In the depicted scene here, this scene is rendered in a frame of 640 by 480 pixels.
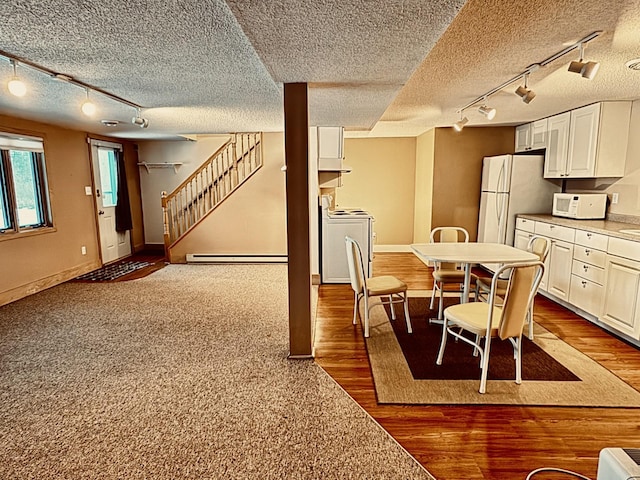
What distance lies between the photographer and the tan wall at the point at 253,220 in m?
6.52

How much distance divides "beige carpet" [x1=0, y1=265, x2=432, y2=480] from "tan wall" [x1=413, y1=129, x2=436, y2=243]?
11.2ft

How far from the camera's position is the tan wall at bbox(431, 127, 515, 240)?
19.7 ft

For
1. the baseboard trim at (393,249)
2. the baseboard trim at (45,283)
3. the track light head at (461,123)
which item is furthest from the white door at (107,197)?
the track light head at (461,123)

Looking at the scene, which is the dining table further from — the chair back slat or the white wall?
the white wall

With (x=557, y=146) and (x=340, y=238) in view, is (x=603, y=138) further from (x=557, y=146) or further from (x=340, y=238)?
(x=340, y=238)

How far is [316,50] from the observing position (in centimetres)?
210

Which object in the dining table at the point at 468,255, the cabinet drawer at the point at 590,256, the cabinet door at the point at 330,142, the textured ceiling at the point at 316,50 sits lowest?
the cabinet drawer at the point at 590,256

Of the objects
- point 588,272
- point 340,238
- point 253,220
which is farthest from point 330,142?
point 588,272

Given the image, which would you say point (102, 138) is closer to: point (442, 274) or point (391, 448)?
point (442, 274)

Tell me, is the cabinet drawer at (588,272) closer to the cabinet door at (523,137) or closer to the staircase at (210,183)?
the cabinet door at (523,137)

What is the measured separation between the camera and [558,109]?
444cm

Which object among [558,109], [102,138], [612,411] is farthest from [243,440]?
[102,138]

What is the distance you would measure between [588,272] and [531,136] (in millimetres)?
2527

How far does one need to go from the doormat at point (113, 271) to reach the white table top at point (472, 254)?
4.60m
